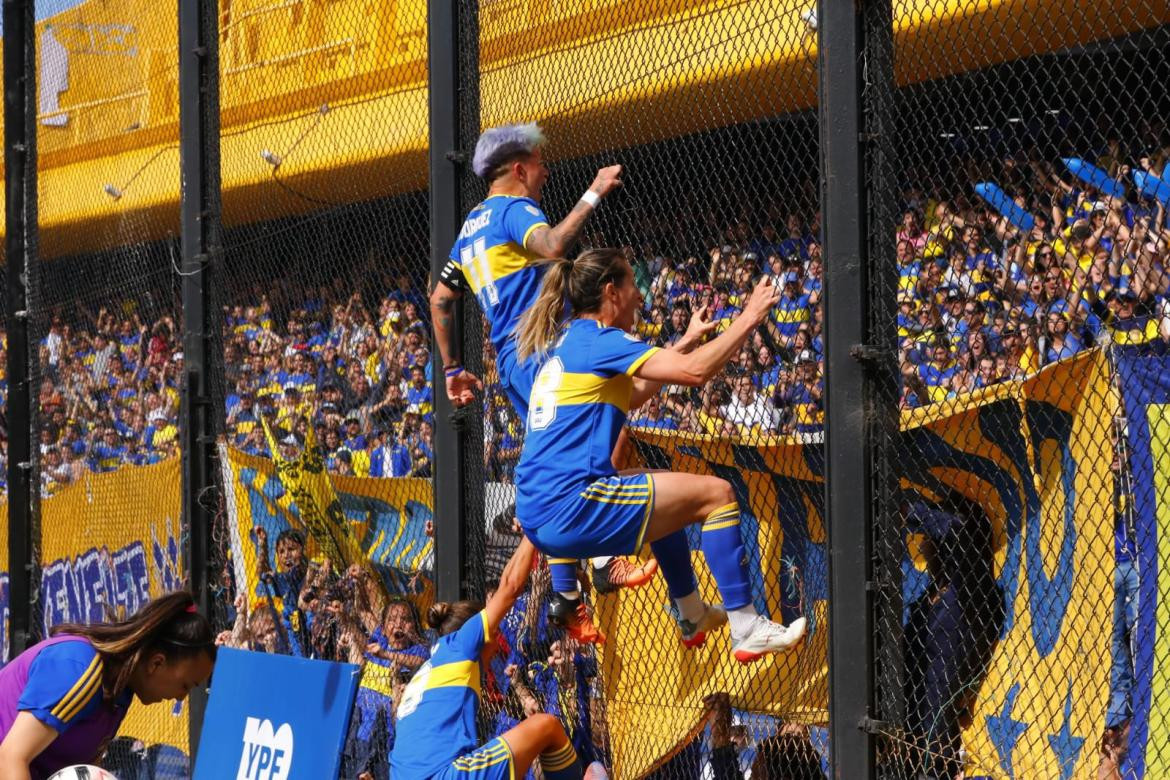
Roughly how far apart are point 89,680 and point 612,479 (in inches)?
70.2

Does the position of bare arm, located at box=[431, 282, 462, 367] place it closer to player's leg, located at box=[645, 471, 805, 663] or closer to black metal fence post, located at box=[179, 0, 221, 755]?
player's leg, located at box=[645, 471, 805, 663]

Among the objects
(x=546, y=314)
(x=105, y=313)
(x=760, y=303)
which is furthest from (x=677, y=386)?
(x=105, y=313)

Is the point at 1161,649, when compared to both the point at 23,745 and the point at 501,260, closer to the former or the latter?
the point at 501,260

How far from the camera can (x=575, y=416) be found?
16.8 feet

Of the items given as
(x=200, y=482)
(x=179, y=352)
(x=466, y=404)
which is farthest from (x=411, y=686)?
(x=179, y=352)

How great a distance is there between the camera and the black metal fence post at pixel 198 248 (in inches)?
317

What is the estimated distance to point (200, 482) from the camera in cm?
808

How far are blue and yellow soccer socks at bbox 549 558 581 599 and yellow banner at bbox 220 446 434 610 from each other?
1.49m

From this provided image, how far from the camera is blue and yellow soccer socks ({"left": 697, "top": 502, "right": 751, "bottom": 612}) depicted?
4.94m

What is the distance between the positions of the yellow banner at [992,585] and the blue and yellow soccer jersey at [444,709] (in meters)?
0.64

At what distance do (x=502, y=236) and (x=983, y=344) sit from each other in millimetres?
1838

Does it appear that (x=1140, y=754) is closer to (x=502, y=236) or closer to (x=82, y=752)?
(x=502, y=236)

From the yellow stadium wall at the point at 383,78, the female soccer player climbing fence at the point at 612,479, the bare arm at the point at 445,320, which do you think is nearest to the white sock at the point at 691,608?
the female soccer player climbing fence at the point at 612,479

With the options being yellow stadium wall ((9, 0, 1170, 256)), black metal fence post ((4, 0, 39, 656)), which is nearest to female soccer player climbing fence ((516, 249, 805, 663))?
yellow stadium wall ((9, 0, 1170, 256))
